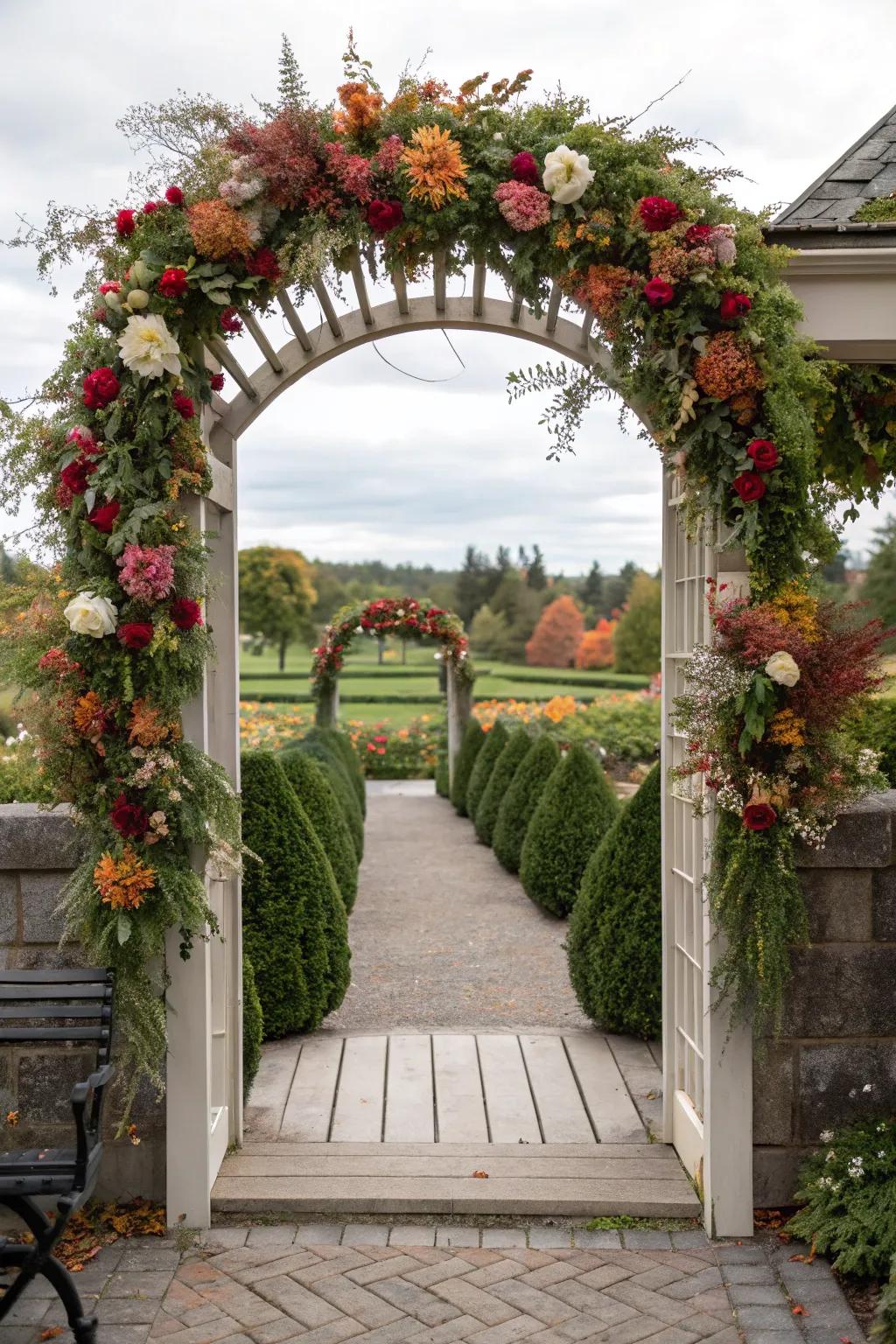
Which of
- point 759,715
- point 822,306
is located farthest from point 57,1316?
point 822,306

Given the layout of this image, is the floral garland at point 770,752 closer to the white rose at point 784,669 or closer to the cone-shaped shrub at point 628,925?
the white rose at point 784,669

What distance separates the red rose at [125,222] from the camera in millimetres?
3107

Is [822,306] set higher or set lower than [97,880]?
higher

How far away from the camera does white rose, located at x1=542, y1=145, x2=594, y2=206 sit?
2959 mm

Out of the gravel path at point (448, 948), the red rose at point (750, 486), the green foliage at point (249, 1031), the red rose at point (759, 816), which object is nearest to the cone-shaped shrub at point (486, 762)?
the gravel path at point (448, 948)

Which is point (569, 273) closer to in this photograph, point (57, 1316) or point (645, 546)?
point (57, 1316)

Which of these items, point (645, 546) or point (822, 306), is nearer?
point (822, 306)

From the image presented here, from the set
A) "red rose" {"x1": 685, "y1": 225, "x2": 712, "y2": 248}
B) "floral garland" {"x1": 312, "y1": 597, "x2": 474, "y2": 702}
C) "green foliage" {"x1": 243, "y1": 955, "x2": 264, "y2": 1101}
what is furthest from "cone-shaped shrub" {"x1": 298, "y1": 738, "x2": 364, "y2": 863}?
"red rose" {"x1": 685, "y1": 225, "x2": 712, "y2": 248}

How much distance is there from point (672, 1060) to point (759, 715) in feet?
4.83

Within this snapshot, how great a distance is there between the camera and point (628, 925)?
15.4ft

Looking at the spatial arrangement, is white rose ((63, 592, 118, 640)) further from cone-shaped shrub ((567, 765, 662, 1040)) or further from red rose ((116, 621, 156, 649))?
cone-shaped shrub ((567, 765, 662, 1040))

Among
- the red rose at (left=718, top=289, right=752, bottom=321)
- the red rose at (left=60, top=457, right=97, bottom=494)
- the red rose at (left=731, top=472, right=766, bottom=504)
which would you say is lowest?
the red rose at (left=731, top=472, right=766, bottom=504)

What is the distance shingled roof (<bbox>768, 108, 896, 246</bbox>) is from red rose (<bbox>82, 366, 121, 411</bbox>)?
2060 millimetres

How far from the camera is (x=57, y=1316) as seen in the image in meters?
2.79
